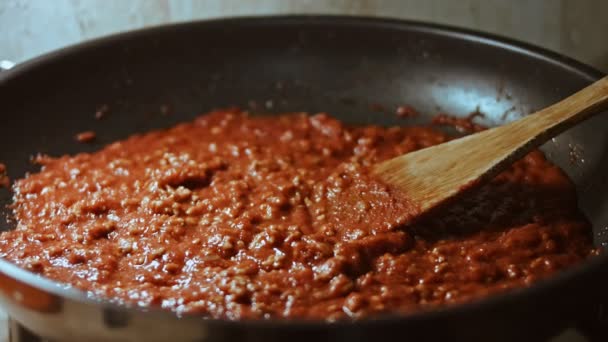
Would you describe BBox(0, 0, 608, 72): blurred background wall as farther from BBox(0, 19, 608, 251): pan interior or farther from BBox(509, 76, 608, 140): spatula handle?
BBox(509, 76, 608, 140): spatula handle

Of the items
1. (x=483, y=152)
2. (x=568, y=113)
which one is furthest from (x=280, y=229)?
(x=568, y=113)

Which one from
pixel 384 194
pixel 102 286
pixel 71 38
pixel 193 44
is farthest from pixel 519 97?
pixel 71 38

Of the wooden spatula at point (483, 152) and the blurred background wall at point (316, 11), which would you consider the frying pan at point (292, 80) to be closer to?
the wooden spatula at point (483, 152)

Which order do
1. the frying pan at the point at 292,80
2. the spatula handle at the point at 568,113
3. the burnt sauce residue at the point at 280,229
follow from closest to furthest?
the burnt sauce residue at the point at 280,229, the spatula handle at the point at 568,113, the frying pan at the point at 292,80

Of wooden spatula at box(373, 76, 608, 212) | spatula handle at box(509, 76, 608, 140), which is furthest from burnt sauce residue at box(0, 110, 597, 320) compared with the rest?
spatula handle at box(509, 76, 608, 140)

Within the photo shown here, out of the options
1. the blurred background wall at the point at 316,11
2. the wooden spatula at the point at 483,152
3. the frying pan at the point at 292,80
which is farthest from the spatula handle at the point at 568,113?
the blurred background wall at the point at 316,11

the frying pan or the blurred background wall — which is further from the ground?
the blurred background wall

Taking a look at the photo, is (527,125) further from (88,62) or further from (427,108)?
(88,62)
